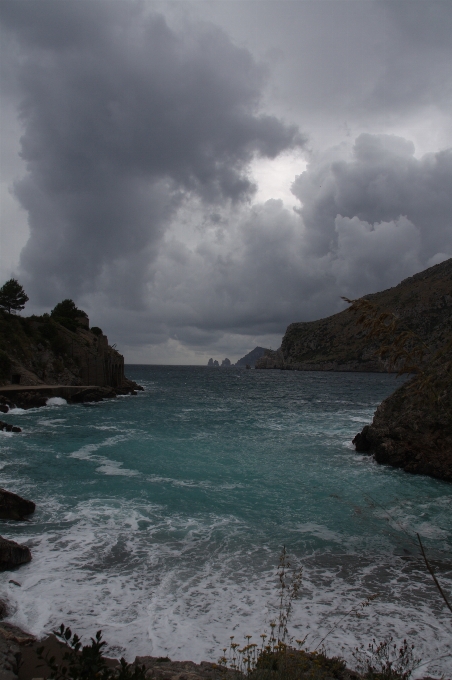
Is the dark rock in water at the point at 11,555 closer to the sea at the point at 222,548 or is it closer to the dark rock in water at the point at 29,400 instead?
the sea at the point at 222,548

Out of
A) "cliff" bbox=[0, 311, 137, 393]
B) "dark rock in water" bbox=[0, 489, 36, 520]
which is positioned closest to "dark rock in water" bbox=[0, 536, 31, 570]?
"dark rock in water" bbox=[0, 489, 36, 520]

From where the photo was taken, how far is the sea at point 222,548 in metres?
7.31

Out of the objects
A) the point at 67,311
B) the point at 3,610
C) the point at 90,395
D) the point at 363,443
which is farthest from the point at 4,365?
the point at 3,610

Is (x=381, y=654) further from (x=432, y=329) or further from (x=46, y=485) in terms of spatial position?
(x=432, y=329)

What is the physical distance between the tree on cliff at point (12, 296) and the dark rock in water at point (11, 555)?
66015 mm

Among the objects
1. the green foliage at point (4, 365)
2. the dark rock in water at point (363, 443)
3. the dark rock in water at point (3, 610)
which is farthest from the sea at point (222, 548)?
the green foliage at point (4, 365)

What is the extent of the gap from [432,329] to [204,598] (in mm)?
147951

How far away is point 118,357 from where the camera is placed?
79.1 meters

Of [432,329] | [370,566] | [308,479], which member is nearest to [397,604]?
[370,566]

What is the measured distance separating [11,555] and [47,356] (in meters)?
55.9

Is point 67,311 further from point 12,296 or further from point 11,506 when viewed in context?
point 11,506

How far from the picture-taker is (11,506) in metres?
12.3

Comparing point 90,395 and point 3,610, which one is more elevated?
point 90,395

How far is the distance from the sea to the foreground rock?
0.83 m
